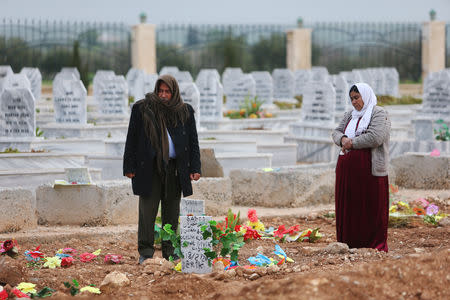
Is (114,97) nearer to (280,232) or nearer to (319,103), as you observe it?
(319,103)

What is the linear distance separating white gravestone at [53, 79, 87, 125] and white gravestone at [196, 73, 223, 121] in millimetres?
2558

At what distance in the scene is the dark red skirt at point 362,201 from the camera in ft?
23.9

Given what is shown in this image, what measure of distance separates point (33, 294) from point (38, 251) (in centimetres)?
152

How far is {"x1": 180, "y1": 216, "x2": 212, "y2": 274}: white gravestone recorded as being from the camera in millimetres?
6254

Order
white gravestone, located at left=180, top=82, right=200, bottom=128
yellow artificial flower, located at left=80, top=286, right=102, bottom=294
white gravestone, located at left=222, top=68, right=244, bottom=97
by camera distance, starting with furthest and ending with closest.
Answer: white gravestone, located at left=222, top=68, right=244, bottom=97 < white gravestone, located at left=180, top=82, right=200, bottom=128 < yellow artificial flower, located at left=80, top=286, right=102, bottom=294

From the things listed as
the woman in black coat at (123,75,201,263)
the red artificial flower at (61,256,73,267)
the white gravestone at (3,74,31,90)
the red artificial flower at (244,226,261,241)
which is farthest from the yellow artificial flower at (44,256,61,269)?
the white gravestone at (3,74,31,90)

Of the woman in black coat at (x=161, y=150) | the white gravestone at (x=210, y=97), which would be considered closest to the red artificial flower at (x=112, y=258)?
the woman in black coat at (x=161, y=150)

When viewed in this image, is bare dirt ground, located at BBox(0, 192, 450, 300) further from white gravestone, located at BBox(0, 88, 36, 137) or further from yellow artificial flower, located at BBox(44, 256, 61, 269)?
white gravestone, located at BBox(0, 88, 36, 137)

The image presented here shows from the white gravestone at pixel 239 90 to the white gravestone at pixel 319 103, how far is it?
173 inches

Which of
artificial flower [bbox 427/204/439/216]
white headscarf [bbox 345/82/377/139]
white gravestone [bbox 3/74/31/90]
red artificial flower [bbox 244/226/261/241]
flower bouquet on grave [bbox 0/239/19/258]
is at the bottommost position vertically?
red artificial flower [bbox 244/226/261/241]

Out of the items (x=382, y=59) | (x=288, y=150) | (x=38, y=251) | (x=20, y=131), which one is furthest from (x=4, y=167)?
(x=382, y=59)

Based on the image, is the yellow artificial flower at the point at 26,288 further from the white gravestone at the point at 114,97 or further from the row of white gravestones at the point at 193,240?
the white gravestone at the point at 114,97

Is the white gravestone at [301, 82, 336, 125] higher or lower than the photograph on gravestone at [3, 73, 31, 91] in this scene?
lower

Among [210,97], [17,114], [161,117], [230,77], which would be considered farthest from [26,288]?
[230,77]
